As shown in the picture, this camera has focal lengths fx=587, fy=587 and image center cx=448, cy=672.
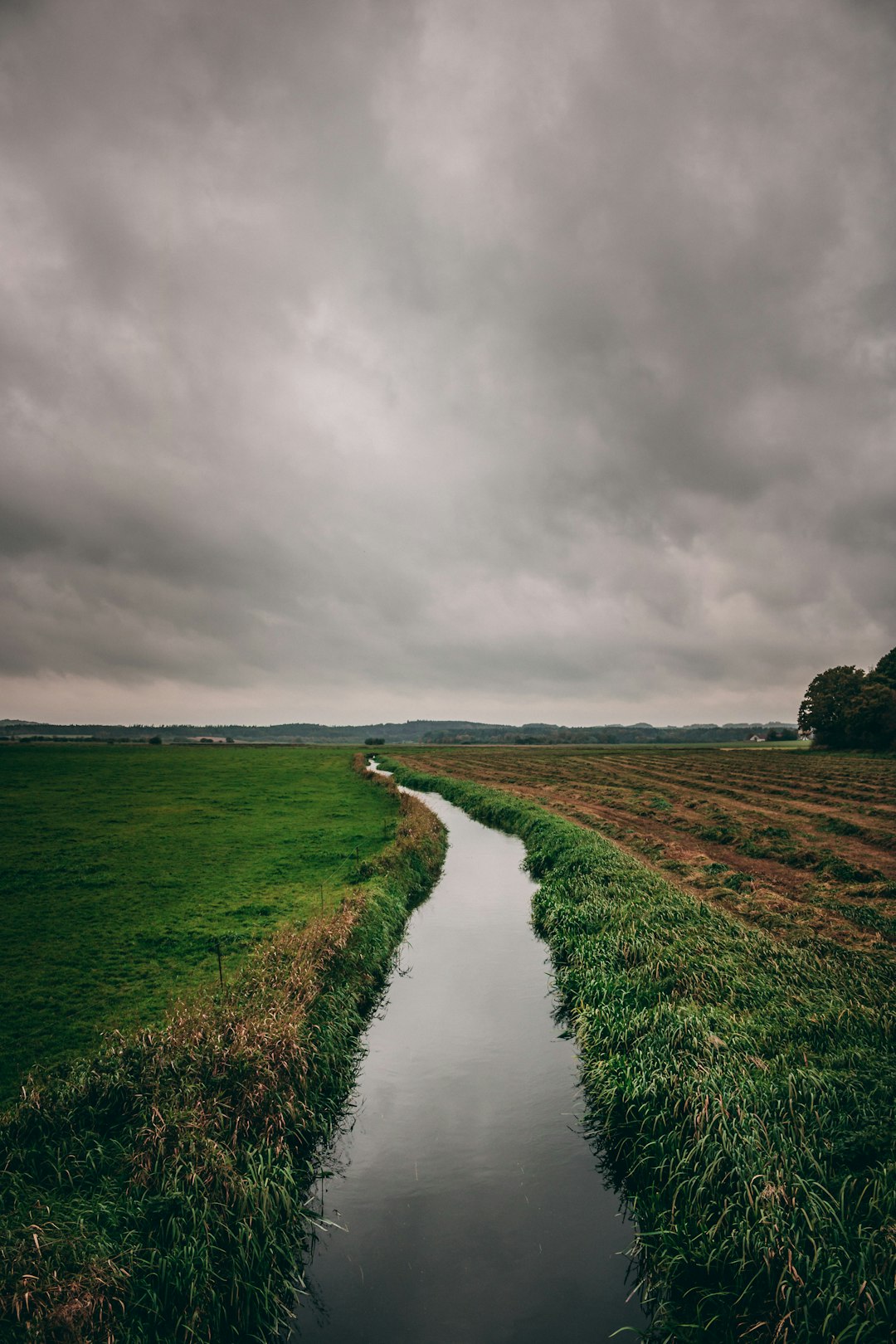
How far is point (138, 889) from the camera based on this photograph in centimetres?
1995

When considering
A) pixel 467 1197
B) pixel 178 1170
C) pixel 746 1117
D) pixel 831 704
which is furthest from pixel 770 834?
pixel 831 704

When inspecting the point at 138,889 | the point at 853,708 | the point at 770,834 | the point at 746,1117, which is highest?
the point at 853,708

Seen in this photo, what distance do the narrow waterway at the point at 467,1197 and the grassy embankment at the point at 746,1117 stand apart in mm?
597

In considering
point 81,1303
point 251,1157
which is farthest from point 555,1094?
point 81,1303

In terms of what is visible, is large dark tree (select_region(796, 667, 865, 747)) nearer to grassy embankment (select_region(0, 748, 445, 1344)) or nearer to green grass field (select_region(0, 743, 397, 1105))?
green grass field (select_region(0, 743, 397, 1105))

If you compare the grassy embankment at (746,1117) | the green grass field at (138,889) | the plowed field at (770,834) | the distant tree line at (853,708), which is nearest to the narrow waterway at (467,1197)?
the grassy embankment at (746,1117)

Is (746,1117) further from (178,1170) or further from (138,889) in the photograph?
(138,889)

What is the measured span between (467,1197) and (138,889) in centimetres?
1603

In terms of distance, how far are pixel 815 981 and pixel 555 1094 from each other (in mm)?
5664

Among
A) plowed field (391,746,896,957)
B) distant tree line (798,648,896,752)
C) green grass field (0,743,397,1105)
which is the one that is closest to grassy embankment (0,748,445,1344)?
green grass field (0,743,397,1105)

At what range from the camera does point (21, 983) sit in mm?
12656

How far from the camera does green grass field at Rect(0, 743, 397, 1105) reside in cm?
1189

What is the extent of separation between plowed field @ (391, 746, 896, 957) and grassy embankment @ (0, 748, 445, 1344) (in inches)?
483

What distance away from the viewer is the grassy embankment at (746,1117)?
5770 mm
